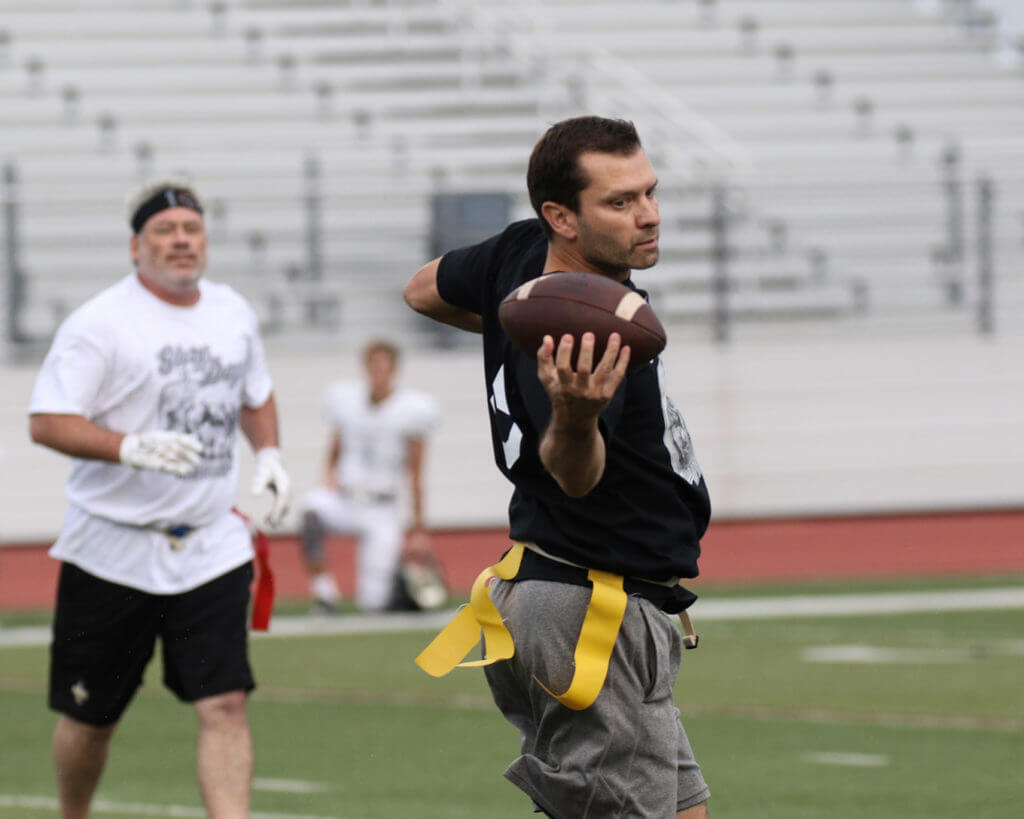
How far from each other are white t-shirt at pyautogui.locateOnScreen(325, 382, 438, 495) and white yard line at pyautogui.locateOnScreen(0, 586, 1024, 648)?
870 mm

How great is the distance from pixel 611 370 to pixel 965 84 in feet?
61.8

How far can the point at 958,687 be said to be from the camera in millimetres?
9266

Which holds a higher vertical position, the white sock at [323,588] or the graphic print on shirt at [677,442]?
the graphic print on shirt at [677,442]

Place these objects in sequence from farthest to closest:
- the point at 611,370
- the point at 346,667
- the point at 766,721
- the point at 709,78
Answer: the point at 709,78 < the point at 346,667 < the point at 766,721 < the point at 611,370

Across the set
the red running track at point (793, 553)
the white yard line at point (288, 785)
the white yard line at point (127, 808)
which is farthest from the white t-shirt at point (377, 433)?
the white yard line at point (127, 808)

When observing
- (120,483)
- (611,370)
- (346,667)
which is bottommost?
(346,667)

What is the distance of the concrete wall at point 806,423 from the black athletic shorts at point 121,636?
9824 mm

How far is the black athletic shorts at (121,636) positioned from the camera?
566cm

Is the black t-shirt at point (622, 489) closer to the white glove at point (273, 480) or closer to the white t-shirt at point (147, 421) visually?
the white t-shirt at point (147, 421)

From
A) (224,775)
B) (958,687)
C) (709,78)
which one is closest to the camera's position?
(224,775)

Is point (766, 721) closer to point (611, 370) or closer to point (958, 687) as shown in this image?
point (958, 687)

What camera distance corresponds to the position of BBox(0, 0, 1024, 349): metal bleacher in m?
16.0

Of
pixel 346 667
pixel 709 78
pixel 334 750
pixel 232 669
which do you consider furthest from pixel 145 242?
pixel 709 78

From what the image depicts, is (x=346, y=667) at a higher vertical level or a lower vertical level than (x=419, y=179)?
lower
